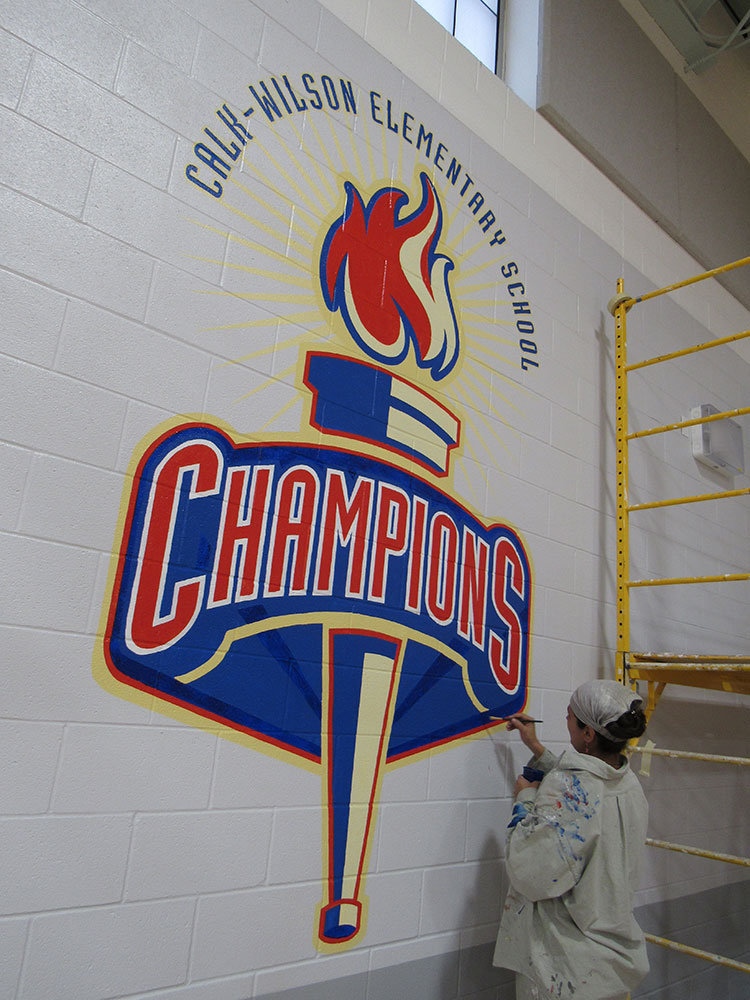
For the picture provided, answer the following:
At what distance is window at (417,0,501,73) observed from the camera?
9.22ft

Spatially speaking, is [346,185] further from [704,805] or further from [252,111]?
[704,805]

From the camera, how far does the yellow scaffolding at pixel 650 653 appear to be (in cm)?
216

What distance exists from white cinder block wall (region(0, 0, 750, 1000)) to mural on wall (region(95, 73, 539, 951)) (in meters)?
0.03

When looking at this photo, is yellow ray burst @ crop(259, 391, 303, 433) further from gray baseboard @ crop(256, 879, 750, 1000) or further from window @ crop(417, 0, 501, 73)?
window @ crop(417, 0, 501, 73)

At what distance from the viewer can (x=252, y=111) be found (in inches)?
73.2

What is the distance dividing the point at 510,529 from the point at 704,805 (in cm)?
159

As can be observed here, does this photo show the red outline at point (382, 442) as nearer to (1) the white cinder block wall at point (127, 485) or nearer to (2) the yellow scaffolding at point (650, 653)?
(1) the white cinder block wall at point (127, 485)

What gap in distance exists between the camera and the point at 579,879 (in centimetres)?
164

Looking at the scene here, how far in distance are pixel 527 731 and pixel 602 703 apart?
31 centimetres

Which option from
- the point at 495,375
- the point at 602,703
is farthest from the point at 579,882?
the point at 495,375

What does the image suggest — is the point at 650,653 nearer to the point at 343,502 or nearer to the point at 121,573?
the point at 343,502

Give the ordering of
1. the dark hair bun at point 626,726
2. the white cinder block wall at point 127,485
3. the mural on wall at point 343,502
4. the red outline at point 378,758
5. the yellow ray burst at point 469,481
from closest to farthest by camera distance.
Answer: the white cinder block wall at point 127,485 → the mural on wall at point 343,502 → the red outline at point 378,758 → the dark hair bun at point 626,726 → the yellow ray burst at point 469,481

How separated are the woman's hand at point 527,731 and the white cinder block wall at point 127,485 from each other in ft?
0.25

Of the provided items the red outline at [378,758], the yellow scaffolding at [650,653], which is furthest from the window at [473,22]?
the red outline at [378,758]
